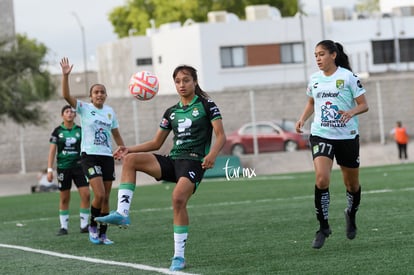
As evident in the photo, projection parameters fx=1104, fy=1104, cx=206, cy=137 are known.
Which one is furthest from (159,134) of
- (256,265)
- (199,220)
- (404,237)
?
(199,220)

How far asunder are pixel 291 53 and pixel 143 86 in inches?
2476

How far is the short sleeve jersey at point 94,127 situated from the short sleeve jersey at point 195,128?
12.9 feet

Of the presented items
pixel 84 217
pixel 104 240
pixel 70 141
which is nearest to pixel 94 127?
pixel 104 240

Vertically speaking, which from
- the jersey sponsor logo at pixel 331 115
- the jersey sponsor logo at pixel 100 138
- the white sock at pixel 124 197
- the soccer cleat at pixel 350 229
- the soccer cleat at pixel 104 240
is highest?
the jersey sponsor logo at pixel 331 115

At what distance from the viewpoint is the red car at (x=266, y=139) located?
46.6 meters

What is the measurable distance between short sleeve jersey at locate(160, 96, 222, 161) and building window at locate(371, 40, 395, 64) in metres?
69.9

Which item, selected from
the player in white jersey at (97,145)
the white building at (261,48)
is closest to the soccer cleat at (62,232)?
the player in white jersey at (97,145)

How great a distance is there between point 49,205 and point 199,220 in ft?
33.4

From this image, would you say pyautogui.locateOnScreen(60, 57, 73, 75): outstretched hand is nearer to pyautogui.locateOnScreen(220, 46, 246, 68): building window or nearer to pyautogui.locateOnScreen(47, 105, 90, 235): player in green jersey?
pyautogui.locateOnScreen(47, 105, 90, 235): player in green jersey

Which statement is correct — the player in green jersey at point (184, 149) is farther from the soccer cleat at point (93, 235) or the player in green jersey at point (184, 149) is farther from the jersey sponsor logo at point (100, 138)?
the jersey sponsor logo at point (100, 138)

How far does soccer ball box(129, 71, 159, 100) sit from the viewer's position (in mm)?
13016

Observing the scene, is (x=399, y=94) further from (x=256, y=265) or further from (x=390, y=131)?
(x=256, y=265)

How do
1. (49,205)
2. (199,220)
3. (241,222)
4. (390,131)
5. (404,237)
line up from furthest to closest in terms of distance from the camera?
(390,131)
(49,205)
(199,220)
(241,222)
(404,237)

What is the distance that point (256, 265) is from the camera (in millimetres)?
10906
